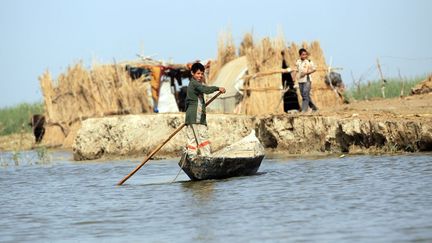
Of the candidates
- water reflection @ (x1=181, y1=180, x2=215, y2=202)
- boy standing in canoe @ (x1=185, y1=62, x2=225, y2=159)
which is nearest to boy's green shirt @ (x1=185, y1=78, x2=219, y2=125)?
boy standing in canoe @ (x1=185, y1=62, x2=225, y2=159)

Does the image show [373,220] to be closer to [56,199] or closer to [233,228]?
[233,228]

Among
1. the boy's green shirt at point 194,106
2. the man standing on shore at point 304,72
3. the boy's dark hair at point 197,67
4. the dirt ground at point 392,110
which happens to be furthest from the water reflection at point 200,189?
the man standing on shore at point 304,72

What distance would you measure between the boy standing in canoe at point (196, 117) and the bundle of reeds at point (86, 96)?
12479 millimetres

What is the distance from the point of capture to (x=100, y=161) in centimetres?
2069

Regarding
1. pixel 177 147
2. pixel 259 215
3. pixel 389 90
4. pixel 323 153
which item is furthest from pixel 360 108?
pixel 259 215

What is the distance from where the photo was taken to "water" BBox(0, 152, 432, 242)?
8.62 meters

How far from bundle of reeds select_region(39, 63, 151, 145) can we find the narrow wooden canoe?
12.0 m

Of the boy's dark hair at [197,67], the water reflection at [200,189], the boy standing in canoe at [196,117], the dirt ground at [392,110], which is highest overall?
the boy's dark hair at [197,67]

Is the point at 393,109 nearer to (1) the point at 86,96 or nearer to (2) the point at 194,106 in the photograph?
(2) the point at 194,106

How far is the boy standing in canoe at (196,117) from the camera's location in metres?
13.3

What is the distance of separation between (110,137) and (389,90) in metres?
9.19

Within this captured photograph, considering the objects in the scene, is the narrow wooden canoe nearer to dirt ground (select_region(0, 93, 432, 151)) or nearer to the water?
the water

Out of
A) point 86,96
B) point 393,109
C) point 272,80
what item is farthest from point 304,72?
point 86,96

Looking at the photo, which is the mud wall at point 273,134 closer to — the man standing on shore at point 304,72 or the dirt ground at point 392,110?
the dirt ground at point 392,110
